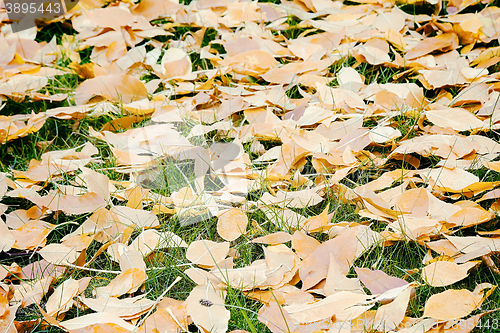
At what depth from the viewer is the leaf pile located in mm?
978

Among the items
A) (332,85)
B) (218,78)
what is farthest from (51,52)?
(332,85)

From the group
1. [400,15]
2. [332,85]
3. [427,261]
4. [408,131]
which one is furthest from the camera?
[400,15]

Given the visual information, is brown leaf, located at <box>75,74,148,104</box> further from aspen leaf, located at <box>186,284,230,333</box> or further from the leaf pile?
aspen leaf, located at <box>186,284,230,333</box>

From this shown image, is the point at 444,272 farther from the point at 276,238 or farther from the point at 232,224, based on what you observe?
the point at 232,224

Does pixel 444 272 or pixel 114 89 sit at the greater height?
pixel 114 89

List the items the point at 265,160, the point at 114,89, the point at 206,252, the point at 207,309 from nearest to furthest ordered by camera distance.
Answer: the point at 207,309
the point at 206,252
the point at 265,160
the point at 114,89

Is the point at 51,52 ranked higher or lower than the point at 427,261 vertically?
higher

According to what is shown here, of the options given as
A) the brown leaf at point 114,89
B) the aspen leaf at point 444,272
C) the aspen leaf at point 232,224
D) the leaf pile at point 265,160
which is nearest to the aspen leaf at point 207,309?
the leaf pile at point 265,160

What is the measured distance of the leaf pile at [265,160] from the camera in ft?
3.21

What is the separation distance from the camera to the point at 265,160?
140 cm

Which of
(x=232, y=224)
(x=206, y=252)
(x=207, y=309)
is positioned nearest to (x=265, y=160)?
(x=232, y=224)

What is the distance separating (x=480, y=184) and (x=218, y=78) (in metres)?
1.02

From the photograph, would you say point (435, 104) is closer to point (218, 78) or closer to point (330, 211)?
point (330, 211)

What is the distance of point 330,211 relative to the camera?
3.98ft
